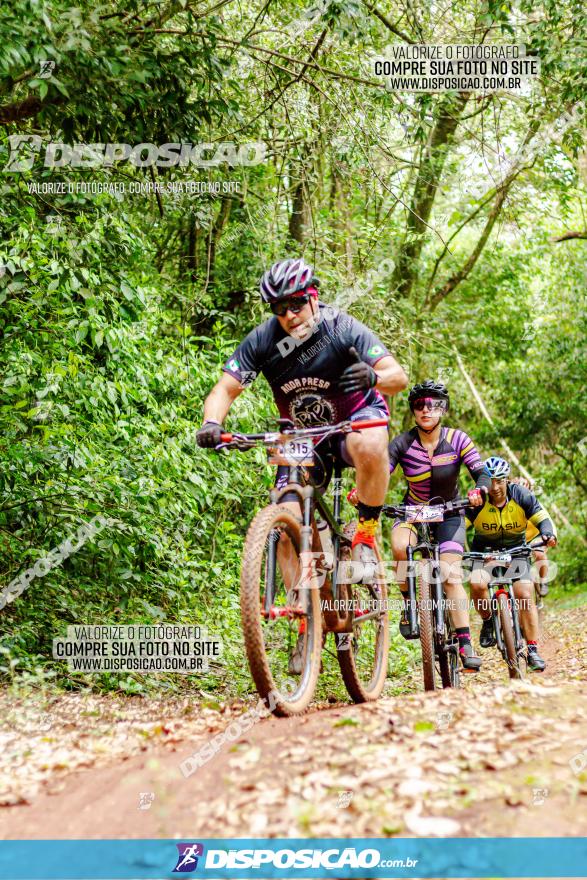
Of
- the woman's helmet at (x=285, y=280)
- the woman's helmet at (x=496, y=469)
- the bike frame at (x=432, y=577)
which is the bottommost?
the bike frame at (x=432, y=577)

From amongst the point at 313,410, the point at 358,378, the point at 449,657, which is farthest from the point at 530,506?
the point at 358,378

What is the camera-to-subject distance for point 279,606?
5.11 meters

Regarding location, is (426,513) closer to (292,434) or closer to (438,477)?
(438,477)

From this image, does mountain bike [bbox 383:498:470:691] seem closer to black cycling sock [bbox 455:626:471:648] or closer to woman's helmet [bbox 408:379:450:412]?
black cycling sock [bbox 455:626:471:648]

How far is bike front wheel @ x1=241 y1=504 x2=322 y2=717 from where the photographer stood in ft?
15.1

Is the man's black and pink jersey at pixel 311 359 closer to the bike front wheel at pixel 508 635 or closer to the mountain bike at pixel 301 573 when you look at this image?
the mountain bike at pixel 301 573

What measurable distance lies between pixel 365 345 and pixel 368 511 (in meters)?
1.16

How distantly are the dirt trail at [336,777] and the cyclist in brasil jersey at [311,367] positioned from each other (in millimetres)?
1486

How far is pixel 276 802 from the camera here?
11.5 ft

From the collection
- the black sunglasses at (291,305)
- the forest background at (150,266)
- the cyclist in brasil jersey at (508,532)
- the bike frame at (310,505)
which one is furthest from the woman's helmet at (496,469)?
the black sunglasses at (291,305)

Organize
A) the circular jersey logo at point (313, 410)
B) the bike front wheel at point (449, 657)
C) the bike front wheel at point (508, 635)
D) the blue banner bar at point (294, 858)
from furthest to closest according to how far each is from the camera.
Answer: the bike front wheel at point (508, 635) → the bike front wheel at point (449, 657) → the circular jersey logo at point (313, 410) → the blue banner bar at point (294, 858)

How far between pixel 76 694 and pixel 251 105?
695cm

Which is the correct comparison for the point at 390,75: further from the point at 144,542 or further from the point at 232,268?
the point at 144,542

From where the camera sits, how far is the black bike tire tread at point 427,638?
7016mm
